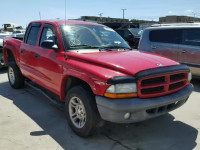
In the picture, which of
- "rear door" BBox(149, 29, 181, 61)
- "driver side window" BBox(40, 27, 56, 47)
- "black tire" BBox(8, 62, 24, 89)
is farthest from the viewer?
"rear door" BBox(149, 29, 181, 61)

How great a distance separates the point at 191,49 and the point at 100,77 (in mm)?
4476

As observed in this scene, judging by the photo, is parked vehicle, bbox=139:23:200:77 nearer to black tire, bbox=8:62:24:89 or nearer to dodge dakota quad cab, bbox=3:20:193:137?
dodge dakota quad cab, bbox=3:20:193:137

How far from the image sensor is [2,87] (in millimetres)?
6500

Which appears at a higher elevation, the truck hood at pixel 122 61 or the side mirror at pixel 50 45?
the side mirror at pixel 50 45

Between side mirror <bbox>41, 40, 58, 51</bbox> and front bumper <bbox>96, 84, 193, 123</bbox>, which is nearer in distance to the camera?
front bumper <bbox>96, 84, 193, 123</bbox>

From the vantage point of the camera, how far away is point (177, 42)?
6859 mm

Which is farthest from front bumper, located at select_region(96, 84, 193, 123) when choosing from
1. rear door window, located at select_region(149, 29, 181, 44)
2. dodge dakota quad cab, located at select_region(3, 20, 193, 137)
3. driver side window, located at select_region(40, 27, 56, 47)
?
rear door window, located at select_region(149, 29, 181, 44)

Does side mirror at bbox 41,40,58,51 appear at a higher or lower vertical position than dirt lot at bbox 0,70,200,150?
higher

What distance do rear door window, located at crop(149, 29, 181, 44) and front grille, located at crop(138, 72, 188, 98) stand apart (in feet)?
11.7

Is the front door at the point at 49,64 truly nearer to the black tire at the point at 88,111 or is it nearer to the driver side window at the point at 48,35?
the driver side window at the point at 48,35

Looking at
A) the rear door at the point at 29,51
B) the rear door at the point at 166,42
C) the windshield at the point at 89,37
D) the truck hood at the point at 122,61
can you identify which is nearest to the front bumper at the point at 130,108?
the truck hood at the point at 122,61

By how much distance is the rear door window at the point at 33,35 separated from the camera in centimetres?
500

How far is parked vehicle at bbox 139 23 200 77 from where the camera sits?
6.47 m

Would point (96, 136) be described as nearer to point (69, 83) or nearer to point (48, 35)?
point (69, 83)
